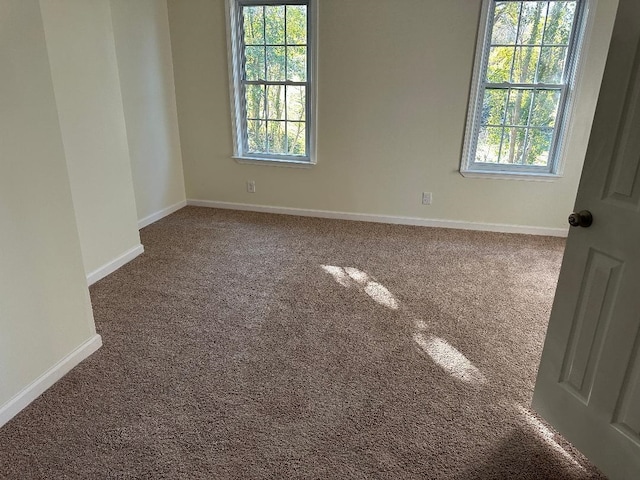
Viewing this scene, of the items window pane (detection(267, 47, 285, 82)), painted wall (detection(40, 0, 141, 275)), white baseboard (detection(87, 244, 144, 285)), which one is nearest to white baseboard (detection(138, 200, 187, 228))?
white baseboard (detection(87, 244, 144, 285))

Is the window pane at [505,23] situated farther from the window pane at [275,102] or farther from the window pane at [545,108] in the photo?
the window pane at [275,102]

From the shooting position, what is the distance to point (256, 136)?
4.53m

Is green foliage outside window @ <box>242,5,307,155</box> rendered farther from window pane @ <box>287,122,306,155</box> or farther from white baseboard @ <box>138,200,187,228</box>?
white baseboard @ <box>138,200,187,228</box>

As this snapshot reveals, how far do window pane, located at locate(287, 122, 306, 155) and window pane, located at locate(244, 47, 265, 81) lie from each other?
0.56 m

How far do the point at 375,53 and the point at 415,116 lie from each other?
0.66m

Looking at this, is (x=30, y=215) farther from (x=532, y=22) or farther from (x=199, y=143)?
(x=532, y=22)

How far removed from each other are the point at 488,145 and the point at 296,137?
1842 millimetres

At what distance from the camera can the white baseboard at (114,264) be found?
3.00 m

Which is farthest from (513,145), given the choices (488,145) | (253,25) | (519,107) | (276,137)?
(253,25)

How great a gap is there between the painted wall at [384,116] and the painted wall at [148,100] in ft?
0.46

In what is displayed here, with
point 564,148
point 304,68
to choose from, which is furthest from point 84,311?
point 564,148

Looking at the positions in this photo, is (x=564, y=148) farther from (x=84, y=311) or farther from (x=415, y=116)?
(x=84, y=311)

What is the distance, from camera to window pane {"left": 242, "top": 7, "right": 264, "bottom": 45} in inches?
161

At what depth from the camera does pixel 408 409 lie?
189cm
